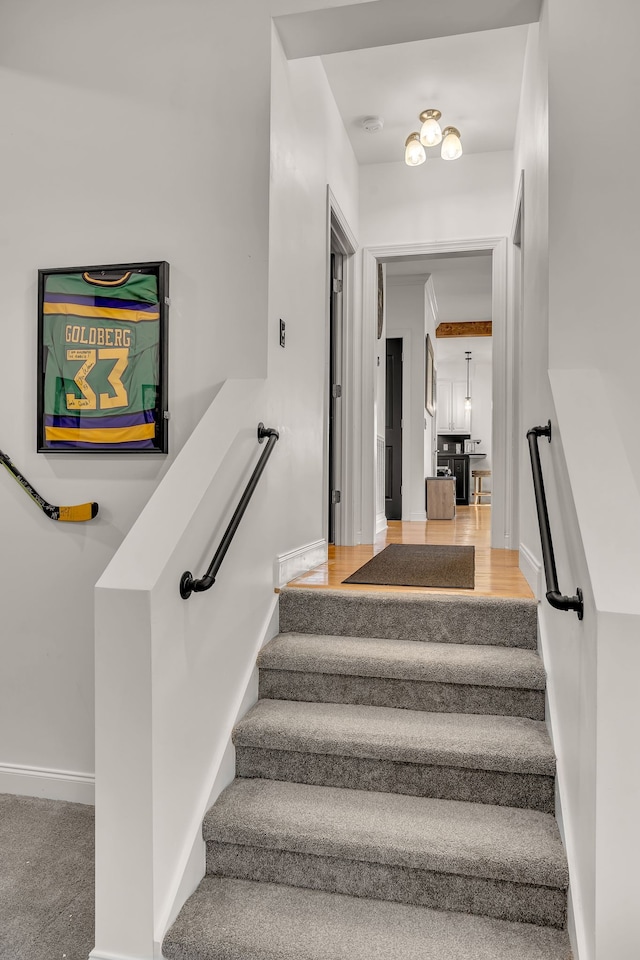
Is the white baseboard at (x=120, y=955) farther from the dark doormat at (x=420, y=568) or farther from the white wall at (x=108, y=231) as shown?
the dark doormat at (x=420, y=568)

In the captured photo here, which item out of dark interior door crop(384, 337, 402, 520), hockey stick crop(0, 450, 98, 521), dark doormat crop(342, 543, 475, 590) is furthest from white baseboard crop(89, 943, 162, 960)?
dark interior door crop(384, 337, 402, 520)

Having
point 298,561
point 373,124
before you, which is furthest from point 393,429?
point 298,561

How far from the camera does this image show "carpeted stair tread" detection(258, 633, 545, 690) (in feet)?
7.33

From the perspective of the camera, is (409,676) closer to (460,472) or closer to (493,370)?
(493,370)

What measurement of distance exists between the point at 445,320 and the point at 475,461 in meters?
3.86

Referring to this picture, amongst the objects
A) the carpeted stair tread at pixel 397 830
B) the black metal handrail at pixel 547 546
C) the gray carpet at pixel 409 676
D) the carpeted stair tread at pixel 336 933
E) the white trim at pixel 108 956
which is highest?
the black metal handrail at pixel 547 546

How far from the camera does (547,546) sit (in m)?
1.84

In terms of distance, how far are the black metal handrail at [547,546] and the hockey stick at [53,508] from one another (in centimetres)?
170

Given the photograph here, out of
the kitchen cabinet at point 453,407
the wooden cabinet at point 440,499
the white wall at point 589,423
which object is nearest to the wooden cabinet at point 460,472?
the kitchen cabinet at point 453,407

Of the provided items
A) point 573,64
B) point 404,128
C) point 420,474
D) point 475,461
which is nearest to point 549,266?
point 573,64

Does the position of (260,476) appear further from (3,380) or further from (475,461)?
(475,461)

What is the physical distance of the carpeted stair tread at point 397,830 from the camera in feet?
5.66

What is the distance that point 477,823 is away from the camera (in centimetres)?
188

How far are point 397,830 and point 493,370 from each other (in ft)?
11.4
